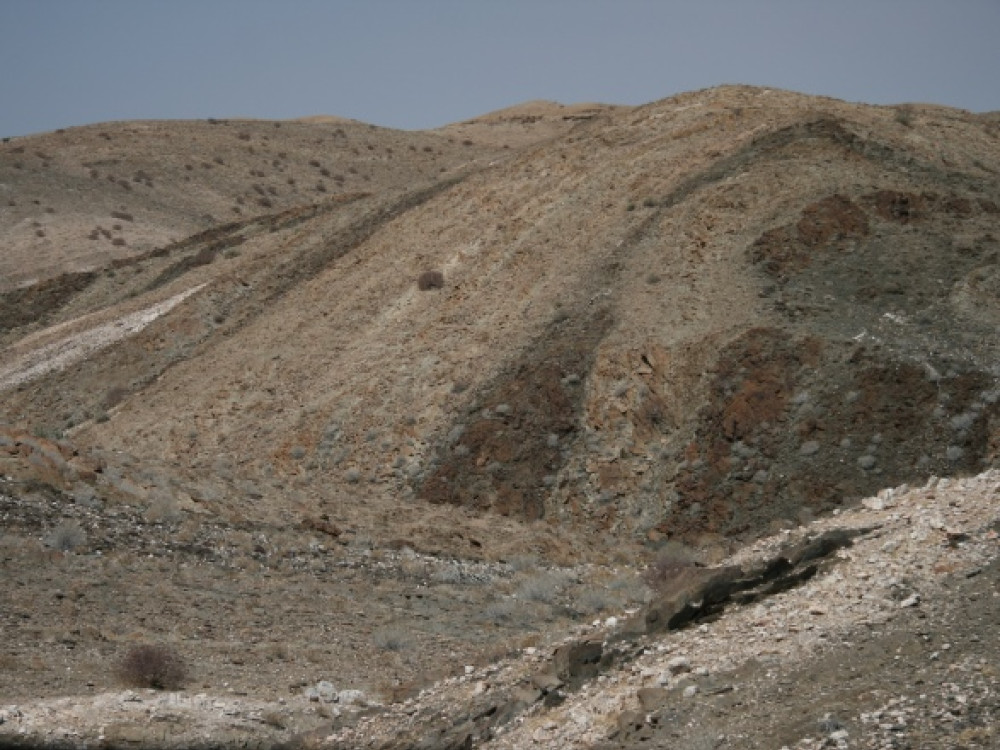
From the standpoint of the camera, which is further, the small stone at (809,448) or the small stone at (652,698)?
the small stone at (809,448)

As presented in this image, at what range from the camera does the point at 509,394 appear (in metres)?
28.3

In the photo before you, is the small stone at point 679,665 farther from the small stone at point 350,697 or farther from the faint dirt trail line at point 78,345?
the faint dirt trail line at point 78,345

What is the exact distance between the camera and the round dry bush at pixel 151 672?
1630 cm

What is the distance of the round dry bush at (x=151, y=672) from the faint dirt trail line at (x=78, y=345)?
82.0ft

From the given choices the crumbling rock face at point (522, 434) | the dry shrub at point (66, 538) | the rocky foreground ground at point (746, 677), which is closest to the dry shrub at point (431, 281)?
the crumbling rock face at point (522, 434)

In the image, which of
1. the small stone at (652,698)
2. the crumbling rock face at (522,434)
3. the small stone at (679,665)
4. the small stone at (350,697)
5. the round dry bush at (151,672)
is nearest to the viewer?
the small stone at (652,698)

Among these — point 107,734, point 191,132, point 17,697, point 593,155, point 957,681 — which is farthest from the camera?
point 191,132

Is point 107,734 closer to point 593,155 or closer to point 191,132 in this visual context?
point 593,155

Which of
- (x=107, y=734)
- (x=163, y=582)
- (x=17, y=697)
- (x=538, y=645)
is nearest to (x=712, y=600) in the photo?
(x=538, y=645)

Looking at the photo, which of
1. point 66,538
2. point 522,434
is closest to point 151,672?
point 66,538

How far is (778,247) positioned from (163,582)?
16007 millimetres

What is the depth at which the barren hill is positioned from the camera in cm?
2030

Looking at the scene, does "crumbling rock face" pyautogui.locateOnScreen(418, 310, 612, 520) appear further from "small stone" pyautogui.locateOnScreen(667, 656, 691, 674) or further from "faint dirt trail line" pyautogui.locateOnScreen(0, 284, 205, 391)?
"faint dirt trail line" pyautogui.locateOnScreen(0, 284, 205, 391)

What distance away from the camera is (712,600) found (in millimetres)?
13203
